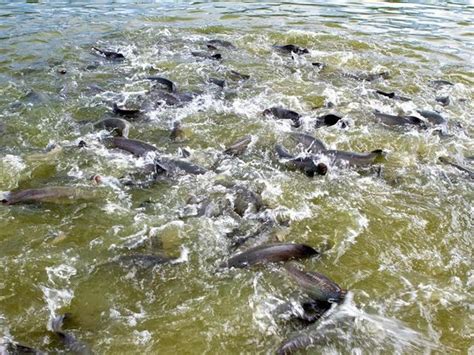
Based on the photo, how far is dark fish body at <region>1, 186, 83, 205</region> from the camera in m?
5.95

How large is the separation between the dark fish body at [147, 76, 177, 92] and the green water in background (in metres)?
0.39

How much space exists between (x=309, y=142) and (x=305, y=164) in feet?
2.07

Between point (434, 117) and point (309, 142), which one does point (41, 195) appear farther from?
point (434, 117)

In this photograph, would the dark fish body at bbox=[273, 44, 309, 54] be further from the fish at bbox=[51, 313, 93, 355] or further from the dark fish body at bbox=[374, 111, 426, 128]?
the fish at bbox=[51, 313, 93, 355]

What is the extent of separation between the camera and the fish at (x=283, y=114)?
331 inches

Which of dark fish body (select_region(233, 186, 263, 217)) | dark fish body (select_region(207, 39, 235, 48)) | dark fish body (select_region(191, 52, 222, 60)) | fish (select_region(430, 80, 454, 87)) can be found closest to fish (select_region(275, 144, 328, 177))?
dark fish body (select_region(233, 186, 263, 217))

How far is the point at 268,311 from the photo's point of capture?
4.33 meters

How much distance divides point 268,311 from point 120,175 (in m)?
3.45

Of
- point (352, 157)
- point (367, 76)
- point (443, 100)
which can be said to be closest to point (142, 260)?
point (352, 157)

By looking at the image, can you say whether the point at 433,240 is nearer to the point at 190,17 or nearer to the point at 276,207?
the point at 276,207

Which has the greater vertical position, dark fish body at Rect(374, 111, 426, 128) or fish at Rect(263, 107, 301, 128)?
fish at Rect(263, 107, 301, 128)

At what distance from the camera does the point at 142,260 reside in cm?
491

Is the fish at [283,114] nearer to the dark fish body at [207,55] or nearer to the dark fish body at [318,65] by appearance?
the dark fish body at [318,65]

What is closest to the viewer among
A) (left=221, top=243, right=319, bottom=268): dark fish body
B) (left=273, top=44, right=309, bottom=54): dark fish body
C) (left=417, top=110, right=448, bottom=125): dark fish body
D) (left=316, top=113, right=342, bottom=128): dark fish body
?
(left=221, top=243, right=319, bottom=268): dark fish body
